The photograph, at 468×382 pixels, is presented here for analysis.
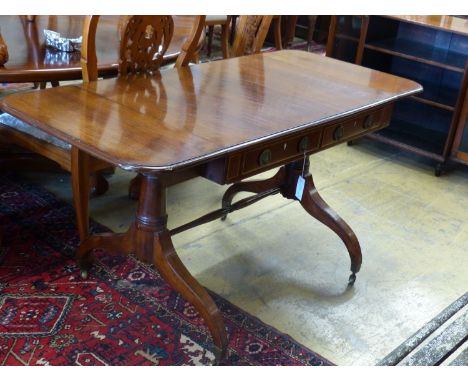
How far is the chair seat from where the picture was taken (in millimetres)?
2270

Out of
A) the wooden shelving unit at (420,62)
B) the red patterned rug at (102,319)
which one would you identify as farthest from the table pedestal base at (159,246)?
the wooden shelving unit at (420,62)

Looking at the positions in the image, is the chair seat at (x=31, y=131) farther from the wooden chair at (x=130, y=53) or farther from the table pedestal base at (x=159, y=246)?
the table pedestal base at (x=159, y=246)

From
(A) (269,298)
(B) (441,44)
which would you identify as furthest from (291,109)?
(B) (441,44)

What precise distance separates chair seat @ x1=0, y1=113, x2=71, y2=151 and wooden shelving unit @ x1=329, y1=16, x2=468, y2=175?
76.7 inches

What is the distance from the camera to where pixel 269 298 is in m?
2.25

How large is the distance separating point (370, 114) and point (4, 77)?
1.25 meters

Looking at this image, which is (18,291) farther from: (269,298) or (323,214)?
(323,214)

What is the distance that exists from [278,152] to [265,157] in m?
0.06

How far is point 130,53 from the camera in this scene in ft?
6.88

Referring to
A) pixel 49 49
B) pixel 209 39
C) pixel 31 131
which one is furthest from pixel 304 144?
pixel 209 39

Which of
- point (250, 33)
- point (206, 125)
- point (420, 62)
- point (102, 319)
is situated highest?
point (250, 33)

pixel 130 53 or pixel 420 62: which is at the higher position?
pixel 130 53

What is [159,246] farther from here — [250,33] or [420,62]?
[420,62]

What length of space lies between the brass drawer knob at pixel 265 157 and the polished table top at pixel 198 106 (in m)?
0.07
